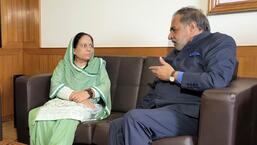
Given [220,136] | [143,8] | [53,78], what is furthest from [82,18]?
[220,136]

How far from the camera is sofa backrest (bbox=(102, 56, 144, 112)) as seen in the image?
7.27ft

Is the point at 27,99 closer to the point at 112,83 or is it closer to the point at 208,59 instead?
the point at 112,83

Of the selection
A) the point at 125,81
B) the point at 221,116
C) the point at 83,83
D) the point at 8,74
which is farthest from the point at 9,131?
the point at 221,116

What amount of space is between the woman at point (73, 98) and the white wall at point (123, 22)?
49 cm

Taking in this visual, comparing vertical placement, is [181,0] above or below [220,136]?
above

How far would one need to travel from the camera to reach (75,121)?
1899 millimetres

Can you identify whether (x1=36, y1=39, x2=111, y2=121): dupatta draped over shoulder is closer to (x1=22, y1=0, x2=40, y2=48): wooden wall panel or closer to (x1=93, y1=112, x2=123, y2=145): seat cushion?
(x1=93, y1=112, x2=123, y2=145): seat cushion

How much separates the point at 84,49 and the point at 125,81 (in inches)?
15.7

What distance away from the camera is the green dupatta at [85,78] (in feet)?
7.09

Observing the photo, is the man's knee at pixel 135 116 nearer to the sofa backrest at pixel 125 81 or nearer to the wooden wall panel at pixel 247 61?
the sofa backrest at pixel 125 81

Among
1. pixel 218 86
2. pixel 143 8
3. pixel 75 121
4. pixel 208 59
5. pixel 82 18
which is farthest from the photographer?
pixel 82 18

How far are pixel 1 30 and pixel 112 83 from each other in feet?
5.29

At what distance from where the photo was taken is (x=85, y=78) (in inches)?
88.0

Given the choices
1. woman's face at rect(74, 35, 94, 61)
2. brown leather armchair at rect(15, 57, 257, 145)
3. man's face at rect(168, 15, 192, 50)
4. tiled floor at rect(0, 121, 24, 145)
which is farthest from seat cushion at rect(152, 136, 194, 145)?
tiled floor at rect(0, 121, 24, 145)
